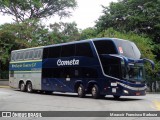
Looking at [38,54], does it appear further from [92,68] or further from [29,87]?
[92,68]

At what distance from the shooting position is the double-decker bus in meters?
21.5

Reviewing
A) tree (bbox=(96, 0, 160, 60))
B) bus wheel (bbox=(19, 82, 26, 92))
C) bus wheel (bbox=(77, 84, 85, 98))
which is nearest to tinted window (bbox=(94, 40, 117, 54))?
bus wheel (bbox=(77, 84, 85, 98))

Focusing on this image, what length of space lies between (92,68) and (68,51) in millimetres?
3042

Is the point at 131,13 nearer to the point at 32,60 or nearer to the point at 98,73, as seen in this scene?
the point at 32,60

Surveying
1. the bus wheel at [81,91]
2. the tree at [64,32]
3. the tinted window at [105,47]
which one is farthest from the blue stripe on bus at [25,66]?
the tree at [64,32]

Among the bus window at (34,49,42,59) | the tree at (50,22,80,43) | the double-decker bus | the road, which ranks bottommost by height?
the road

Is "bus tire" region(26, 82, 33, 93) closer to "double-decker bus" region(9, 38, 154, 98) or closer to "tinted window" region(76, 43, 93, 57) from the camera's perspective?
"double-decker bus" region(9, 38, 154, 98)

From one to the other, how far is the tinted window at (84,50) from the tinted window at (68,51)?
2.01 feet

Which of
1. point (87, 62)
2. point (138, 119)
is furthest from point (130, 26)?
point (138, 119)

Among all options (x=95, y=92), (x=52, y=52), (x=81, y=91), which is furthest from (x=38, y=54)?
(x=95, y=92)

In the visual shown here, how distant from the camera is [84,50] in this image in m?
23.6

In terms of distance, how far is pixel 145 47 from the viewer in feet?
125

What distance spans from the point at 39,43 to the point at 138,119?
3469 cm

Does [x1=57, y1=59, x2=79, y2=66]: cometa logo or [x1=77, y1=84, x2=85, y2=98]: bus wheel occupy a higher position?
[x1=57, y1=59, x2=79, y2=66]: cometa logo
